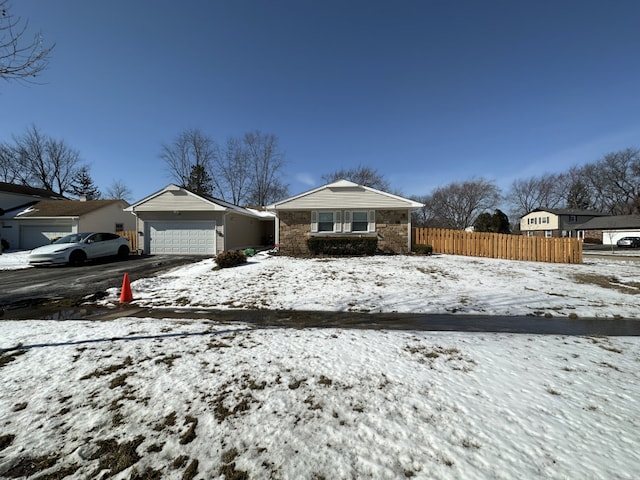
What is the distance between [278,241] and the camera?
15078 mm

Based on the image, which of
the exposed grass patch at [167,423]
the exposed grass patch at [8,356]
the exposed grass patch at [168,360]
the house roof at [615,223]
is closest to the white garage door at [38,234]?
the exposed grass patch at [8,356]

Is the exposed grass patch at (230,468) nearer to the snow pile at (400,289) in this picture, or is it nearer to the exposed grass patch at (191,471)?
the exposed grass patch at (191,471)

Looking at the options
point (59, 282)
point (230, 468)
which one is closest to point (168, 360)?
point (230, 468)

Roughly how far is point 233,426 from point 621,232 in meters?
49.1

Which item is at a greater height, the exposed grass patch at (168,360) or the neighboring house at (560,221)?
the neighboring house at (560,221)

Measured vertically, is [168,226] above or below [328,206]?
below

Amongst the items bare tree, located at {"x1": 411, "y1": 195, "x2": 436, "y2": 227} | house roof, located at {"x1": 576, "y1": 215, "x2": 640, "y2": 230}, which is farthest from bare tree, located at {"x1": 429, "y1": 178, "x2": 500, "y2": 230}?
house roof, located at {"x1": 576, "y1": 215, "x2": 640, "y2": 230}

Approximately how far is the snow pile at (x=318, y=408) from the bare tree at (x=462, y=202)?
138 ft

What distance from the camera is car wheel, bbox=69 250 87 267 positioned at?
11648mm

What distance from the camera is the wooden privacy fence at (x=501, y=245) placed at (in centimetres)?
1263

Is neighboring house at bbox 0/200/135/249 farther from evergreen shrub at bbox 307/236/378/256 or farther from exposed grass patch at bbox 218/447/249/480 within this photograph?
exposed grass patch at bbox 218/447/249/480

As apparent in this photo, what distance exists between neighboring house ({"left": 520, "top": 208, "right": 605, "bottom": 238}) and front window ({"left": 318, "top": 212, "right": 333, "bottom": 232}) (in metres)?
40.6

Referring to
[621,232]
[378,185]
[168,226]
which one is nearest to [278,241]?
[168,226]

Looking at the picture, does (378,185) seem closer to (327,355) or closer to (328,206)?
(328,206)
